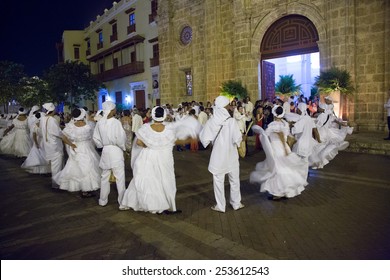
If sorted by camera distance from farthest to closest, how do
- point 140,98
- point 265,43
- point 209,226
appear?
point 140,98, point 265,43, point 209,226

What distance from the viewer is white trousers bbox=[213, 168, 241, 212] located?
17.5 feet

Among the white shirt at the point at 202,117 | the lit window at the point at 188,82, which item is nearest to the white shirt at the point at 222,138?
the white shirt at the point at 202,117

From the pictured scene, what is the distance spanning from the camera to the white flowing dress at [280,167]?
19.3 ft

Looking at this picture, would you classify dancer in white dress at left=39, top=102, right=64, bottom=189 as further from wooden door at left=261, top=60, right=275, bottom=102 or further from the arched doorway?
wooden door at left=261, top=60, right=275, bottom=102

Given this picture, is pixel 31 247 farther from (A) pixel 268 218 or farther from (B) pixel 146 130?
(A) pixel 268 218

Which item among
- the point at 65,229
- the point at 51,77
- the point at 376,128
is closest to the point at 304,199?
the point at 65,229

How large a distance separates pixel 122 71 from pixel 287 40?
64.0 ft

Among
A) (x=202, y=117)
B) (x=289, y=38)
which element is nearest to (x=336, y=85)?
(x=289, y=38)

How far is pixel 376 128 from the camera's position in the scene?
1316 centimetres

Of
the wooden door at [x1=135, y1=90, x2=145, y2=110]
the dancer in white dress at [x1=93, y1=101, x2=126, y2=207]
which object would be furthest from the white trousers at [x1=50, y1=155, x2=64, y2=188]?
the wooden door at [x1=135, y1=90, x2=145, y2=110]

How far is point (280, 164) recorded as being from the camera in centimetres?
592

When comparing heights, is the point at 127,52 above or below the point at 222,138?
above

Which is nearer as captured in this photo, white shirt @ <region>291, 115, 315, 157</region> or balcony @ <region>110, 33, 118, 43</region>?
white shirt @ <region>291, 115, 315, 157</region>

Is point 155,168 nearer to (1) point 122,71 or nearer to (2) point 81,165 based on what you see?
(2) point 81,165
